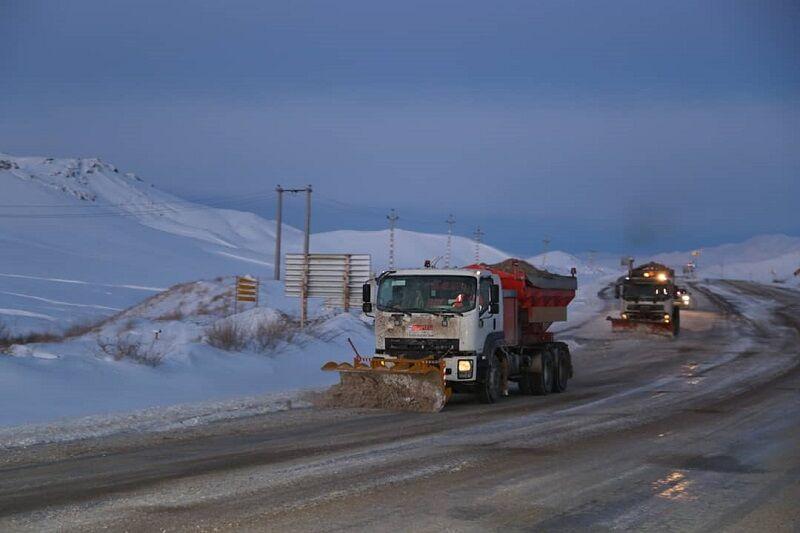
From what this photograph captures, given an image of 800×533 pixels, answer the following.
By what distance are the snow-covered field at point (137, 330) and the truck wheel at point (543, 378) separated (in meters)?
4.69

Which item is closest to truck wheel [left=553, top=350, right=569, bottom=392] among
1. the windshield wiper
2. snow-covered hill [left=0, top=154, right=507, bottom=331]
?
the windshield wiper

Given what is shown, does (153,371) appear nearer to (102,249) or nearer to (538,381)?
(538,381)

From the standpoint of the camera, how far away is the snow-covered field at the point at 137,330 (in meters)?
16.1

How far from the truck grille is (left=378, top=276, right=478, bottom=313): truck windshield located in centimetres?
51

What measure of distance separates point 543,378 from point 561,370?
3.80 feet

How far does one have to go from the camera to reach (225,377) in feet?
67.6

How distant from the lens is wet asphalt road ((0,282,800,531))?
861 cm

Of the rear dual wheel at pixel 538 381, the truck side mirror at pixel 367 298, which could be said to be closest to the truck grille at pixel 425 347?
the truck side mirror at pixel 367 298

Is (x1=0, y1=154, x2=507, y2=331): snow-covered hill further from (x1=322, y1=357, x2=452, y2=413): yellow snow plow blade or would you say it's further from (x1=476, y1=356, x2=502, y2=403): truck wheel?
(x1=476, y1=356, x2=502, y2=403): truck wheel

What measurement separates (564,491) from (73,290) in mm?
66844

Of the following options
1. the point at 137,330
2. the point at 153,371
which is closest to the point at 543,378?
the point at 153,371

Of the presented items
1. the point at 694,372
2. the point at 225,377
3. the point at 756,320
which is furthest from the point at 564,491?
the point at 756,320

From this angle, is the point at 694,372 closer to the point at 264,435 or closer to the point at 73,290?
the point at 264,435

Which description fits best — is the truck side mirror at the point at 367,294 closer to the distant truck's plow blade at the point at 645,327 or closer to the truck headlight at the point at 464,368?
the truck headlight at the point at 464,368
